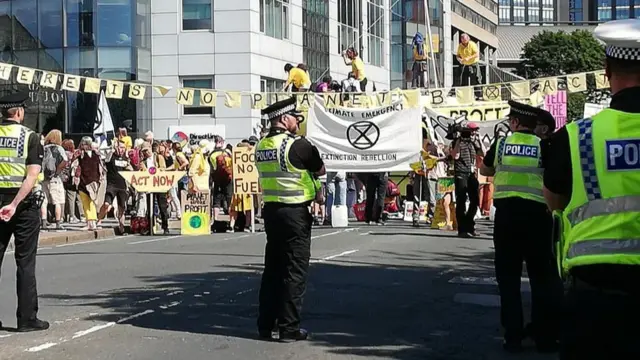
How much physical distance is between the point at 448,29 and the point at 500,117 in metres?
50.3

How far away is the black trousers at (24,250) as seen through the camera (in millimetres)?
8633

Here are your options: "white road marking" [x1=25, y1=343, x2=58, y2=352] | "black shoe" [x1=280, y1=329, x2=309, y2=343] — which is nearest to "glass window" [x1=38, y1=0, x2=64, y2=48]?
"white road marking" [x1=25, y1=343, x2=58, y2=352]

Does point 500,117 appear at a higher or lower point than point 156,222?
higher

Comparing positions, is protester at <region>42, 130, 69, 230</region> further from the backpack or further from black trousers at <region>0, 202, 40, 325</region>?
black trousers at <region>0, 202, 40, 325</region>

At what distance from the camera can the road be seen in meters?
7.93

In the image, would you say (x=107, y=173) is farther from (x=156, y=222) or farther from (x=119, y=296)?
(x=119, y=296)

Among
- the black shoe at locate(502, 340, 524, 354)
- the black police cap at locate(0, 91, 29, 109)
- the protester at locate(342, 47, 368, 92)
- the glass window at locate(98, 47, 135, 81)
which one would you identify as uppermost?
the glass window at locate(98, 47, 135, 81)

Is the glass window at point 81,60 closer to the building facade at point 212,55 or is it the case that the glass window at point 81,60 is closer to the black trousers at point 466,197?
the building facade at point 212,55

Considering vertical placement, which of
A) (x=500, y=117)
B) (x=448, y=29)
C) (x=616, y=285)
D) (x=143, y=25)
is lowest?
(x=616, y=285)

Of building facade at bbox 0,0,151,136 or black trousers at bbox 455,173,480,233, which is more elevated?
building facade at bbox 0,0,151,136

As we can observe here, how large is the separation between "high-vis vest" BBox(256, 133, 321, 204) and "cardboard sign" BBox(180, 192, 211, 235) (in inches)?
460

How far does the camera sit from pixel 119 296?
10.8 meters

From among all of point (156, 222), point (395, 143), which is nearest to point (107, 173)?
point (156, 222)

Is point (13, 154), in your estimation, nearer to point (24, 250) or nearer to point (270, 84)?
point (24, 250)
